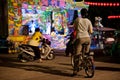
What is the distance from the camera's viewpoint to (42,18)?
2225cm

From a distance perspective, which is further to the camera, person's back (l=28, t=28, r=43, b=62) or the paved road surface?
person's back (l=28, t=28, r=43, b=62)

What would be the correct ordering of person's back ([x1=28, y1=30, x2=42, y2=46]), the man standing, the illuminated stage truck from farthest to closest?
1. the illuminated stage truck
2. person's back ([x1=28, y1=30, x2=42, y2=46])
3. the man standing

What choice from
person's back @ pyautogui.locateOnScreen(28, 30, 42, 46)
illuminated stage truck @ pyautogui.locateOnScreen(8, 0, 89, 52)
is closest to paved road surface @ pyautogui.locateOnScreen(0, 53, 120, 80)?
person's back @ pyautogui.locateOnScreen(28, 30, 42, 46)

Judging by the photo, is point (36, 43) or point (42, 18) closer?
point (36, 43)

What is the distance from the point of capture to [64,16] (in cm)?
2339

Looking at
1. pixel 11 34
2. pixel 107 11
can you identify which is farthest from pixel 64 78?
pixel 107 11

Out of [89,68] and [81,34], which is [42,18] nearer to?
[81,34]

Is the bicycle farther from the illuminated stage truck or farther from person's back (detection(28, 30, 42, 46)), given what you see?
the illuminated stage truck

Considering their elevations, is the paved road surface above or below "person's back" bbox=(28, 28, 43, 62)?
below

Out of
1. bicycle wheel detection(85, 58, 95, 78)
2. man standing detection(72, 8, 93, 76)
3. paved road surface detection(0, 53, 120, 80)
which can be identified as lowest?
paved road surface detection(0, 53, 120, 80)

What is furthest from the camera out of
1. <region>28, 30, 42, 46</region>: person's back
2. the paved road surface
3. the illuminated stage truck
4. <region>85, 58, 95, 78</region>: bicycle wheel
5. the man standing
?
the illuminated stage truck

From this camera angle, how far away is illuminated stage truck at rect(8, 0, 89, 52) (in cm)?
2070

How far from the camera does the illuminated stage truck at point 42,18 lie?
67.9 feet

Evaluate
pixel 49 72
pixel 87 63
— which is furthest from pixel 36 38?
pixel 87 63
